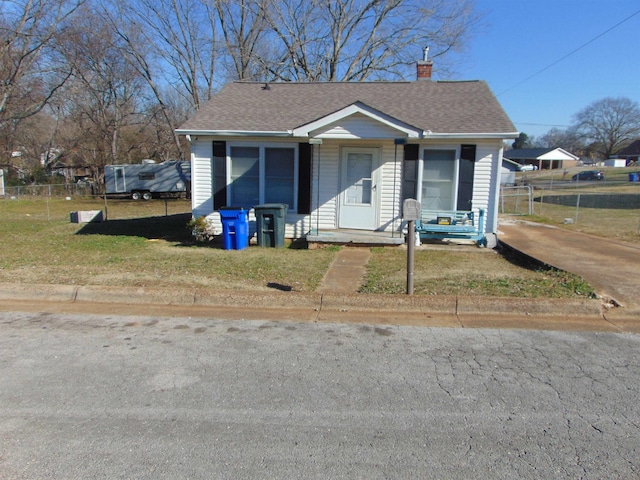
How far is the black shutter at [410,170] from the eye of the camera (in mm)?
10930

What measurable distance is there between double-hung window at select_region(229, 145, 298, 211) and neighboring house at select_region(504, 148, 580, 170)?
8086 centimetres

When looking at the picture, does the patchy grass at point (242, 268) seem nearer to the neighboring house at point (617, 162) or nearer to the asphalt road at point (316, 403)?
the asphalt road at point (316, 403)

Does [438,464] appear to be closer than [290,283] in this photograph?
Yes

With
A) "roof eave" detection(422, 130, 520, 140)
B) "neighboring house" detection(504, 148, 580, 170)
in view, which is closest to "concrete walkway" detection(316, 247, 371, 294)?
"roof eave" detection(422, 130, 520, 140)

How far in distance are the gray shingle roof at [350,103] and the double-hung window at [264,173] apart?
2.09 feet

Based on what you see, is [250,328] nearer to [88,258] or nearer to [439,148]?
[88,258]

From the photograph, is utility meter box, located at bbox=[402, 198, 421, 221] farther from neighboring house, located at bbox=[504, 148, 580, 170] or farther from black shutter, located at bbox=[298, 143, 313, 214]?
neighboring house, located at bbox=[504, 148, 580, 170]

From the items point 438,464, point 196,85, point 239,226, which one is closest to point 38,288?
point 239,226

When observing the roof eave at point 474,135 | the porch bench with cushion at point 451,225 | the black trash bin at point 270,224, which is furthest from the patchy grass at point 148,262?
the roof eave at point 474,135

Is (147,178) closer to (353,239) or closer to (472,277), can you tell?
(353,239)

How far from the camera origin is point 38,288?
6.74 meters

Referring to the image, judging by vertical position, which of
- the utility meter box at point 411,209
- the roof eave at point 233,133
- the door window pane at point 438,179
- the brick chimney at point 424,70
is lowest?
the utility meter box at point 411,209

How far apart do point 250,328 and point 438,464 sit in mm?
3067

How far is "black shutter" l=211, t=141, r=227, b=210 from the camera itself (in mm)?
11547
